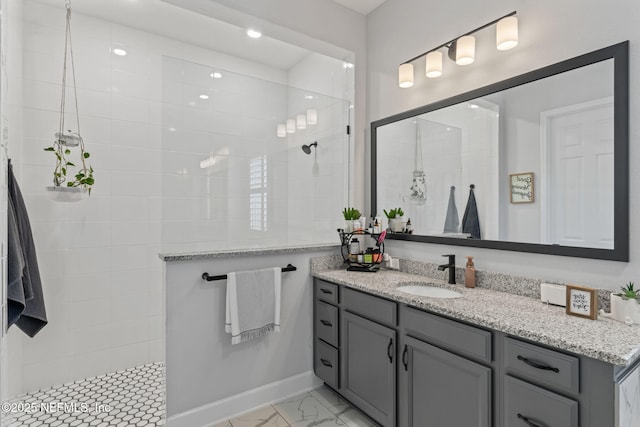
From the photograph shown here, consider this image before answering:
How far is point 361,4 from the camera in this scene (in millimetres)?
2736

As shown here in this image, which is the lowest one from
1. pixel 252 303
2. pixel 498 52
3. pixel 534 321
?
pixel 252 303

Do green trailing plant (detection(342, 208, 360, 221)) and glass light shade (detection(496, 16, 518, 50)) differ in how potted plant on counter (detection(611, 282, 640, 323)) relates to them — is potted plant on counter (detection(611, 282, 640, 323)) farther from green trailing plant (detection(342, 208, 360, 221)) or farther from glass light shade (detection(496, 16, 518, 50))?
green trailing plant (detection(342, 208, 360, 221))

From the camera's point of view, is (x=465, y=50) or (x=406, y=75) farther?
(x=406, y=75)

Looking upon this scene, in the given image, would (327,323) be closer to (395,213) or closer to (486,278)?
(395,213)

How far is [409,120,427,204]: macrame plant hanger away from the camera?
7.81 ft

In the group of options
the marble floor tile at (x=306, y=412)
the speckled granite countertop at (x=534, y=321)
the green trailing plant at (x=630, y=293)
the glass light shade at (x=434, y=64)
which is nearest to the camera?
the speckled granite countertop at (x=534, y=321)

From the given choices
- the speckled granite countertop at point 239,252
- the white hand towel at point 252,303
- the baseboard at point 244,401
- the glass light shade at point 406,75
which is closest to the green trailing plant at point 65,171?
the speckled granite countertop at point 239,252

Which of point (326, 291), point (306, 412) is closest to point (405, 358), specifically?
point (326, 291)

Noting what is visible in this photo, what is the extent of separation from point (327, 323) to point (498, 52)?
1.99 meters

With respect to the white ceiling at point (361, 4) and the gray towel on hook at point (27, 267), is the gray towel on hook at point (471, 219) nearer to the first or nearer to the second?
the white ceiling at point (361, 4)

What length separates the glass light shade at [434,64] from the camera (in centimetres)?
220

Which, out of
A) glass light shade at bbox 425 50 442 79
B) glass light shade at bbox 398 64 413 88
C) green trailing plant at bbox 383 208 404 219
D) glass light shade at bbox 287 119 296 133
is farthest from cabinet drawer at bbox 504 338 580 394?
glass light shade at bbox 287 119 296 133

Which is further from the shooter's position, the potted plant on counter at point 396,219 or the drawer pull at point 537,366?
the potted plant on counter at point 396,219

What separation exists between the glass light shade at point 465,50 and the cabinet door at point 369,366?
5.39 ft
